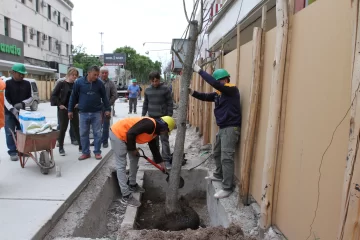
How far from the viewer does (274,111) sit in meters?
2.97

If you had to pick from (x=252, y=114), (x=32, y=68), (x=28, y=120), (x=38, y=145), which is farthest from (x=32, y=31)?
(x=252, y=114)

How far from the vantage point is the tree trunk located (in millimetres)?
4059

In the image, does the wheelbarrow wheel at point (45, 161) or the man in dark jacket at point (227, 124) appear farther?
the wheelbarrow wheel at point (45, 161)

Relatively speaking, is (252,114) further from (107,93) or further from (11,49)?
(11,49)

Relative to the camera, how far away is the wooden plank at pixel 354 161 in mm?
1799

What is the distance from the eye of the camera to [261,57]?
3.62m

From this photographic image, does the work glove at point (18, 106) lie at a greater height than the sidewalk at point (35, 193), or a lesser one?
greater

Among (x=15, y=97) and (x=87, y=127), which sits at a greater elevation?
(x=15, y=97)

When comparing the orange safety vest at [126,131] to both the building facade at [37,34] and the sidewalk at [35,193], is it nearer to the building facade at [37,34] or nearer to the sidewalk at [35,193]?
the sidewalk at [35,193]

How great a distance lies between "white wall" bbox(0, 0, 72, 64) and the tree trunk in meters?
24.7

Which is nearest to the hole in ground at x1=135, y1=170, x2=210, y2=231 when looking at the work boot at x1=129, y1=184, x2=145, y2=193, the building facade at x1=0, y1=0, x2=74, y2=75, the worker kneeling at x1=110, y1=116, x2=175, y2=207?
the work boot at x1=129, y1=184, x2=145, y2=193

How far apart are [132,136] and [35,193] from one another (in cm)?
141

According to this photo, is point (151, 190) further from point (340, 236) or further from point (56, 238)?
point (340, 236)

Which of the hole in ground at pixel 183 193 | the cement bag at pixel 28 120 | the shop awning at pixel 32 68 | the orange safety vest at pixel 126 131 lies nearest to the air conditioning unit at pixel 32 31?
the shop awning at pixel 32 68
